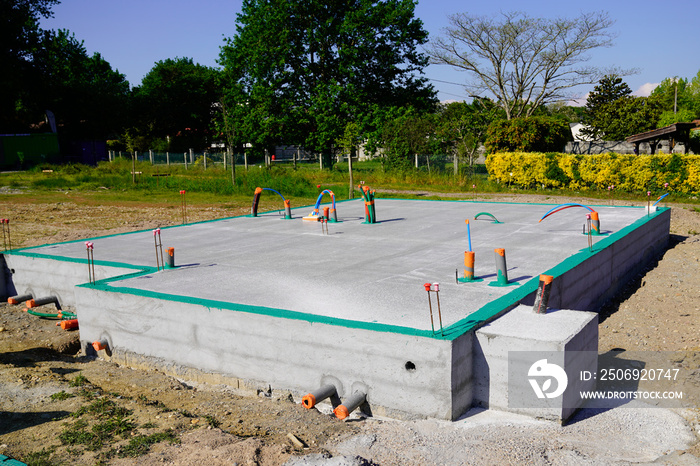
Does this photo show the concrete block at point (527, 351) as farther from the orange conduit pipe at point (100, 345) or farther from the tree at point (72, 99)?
the tree at point (72, 99)

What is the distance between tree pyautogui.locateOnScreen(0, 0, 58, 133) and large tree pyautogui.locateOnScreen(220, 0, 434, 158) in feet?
59.4

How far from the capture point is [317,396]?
18.6ft

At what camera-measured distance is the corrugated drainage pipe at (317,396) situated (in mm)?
5551

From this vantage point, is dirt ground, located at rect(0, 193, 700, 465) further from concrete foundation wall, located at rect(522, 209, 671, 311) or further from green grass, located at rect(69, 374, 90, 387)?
concrete foundation wall, located at rect(522, 209, 671, 311)

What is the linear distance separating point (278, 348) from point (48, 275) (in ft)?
18.3

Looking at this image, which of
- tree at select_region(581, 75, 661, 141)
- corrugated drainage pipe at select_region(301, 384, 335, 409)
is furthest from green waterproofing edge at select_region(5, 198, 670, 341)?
tree at select_region(581, 75, 661, 141)

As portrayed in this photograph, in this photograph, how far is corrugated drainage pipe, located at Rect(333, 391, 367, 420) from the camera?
545cm

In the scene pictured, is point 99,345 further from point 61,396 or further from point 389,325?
point 389,325

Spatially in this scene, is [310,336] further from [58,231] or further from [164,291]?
[58,231]

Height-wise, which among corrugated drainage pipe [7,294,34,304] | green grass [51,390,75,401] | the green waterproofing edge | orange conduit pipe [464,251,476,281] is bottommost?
green grass [51,390,75,401]

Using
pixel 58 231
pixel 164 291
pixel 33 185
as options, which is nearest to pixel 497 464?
pixel 164 291

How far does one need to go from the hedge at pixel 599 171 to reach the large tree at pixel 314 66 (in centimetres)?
1196

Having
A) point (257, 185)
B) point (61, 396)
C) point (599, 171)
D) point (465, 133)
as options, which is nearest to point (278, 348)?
point (61, 396)

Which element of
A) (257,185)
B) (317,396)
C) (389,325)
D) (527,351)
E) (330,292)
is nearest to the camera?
(527,351)
